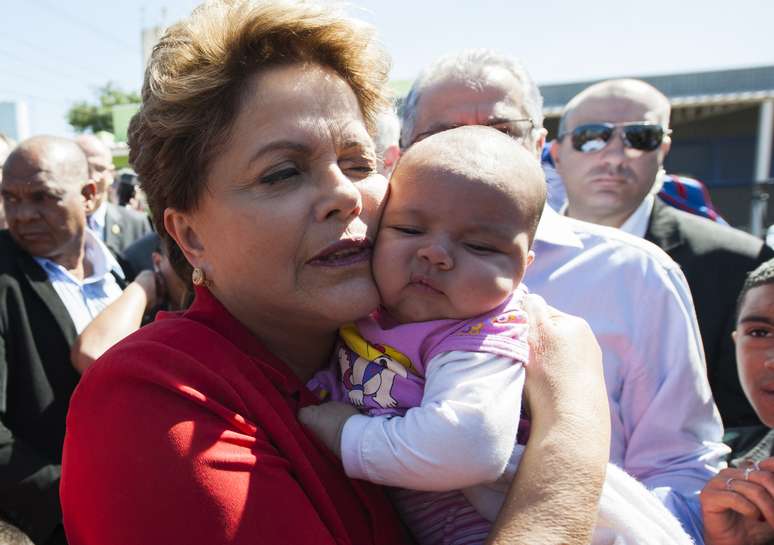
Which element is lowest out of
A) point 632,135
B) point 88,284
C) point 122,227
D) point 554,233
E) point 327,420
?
point 122,227

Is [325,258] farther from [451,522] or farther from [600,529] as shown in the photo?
[600,529]

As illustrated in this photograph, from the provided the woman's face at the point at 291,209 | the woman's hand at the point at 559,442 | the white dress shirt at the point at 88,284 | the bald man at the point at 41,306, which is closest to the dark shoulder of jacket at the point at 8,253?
the bald man at the point at 41,306

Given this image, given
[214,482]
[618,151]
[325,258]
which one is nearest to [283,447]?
[214,482]

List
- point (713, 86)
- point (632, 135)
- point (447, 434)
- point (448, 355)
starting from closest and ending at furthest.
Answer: point (447, 434)
point (448, 355)
point (632, 135)
point (713, 86)

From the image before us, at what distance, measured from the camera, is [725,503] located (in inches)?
69.9

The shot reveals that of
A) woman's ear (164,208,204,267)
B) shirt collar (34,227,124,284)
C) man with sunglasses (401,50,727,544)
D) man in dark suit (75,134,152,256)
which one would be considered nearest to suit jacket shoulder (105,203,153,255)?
man in dark suit (75,134,152,256)

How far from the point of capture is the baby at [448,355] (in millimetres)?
1432

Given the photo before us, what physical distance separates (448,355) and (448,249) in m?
0.28

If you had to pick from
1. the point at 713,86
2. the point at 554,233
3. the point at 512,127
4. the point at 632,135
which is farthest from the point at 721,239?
the point at 713,86

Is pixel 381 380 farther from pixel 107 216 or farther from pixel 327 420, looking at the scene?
pixel 107 216

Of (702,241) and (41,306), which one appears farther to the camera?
(702,241)

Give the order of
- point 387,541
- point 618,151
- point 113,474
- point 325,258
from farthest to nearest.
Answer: point 618,151, point 325,258, point 387,541, point 113,474

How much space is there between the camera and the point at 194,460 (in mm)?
1277

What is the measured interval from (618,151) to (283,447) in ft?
12.0
